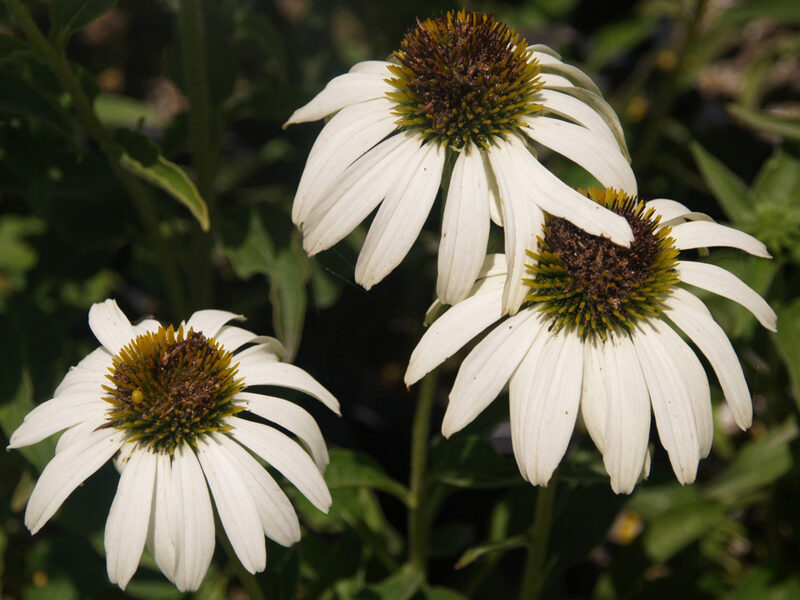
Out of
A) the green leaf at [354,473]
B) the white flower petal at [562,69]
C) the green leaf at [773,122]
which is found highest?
the white flower petal at [562,69]

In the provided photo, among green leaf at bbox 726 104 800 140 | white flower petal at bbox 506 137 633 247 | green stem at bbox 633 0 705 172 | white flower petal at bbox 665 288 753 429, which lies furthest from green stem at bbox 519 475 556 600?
green stem at bbox 633 0 705 172

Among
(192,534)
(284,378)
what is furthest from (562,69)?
(192,534)

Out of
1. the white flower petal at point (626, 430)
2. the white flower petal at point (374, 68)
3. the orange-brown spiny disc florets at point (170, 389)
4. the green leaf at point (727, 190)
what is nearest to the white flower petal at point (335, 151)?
the white flower petal at point (374, 68)

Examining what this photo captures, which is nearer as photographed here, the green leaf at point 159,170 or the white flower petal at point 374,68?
the white flower petal at point 374,68

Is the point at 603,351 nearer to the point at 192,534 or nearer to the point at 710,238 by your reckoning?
the point at 710,238

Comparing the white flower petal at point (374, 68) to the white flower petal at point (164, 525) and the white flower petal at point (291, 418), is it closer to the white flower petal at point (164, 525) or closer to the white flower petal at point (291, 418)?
the white flower petal at point (291, 418)

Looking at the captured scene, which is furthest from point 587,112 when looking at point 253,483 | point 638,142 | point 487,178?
point 638,142
